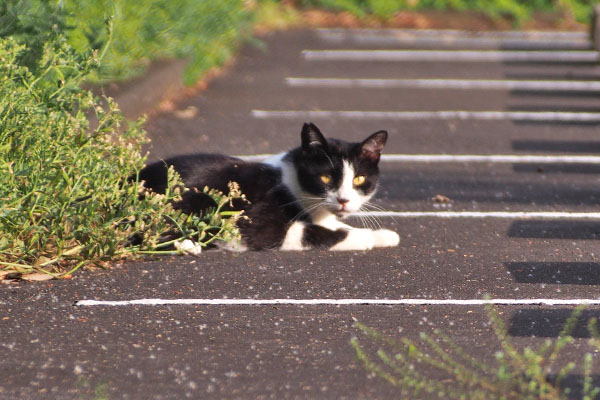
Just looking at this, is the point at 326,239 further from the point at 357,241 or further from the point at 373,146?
the point at 373,146

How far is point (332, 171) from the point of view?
634 centimetres

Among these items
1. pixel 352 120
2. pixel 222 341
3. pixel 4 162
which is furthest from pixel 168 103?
pixel 222 341

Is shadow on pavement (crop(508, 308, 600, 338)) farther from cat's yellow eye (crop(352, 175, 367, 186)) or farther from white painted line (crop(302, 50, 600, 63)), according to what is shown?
white painted line (crop(302, 50, 600, 63))

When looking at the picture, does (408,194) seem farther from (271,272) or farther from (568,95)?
(568,95)

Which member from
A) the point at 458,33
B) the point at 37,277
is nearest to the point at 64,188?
the point at 37,277

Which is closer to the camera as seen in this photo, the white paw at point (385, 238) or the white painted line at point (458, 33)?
the white paw at point (385, 238)

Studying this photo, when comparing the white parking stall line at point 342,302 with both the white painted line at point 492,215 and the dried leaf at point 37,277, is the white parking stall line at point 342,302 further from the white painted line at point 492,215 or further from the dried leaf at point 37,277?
the white painted line at point 492,215

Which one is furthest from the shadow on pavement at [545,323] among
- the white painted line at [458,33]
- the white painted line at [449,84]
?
the white painted line at [458,33]

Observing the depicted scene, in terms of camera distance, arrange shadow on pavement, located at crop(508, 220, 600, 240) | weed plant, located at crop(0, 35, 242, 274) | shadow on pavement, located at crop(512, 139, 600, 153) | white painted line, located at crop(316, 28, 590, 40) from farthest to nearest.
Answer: white painted line, located at crop(316, 28, 590, 40)
shadow on pavement, located at crop(512, 139, 600, 153)
shadow on pavement, located at crop(508, 220, 600, 240)
weed plant, located at crop(0, 35, 242, 274)

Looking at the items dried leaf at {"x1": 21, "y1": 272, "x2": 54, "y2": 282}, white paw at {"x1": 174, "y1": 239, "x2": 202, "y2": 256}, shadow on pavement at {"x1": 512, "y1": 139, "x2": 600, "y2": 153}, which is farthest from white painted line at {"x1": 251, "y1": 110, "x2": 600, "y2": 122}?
A: dried leaf at {"x1": 21, "y1": 272, "x2": 54, "y2": 282}

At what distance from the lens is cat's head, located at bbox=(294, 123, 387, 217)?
6320 millimetres

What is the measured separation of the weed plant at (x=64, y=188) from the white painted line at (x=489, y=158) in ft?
10.9

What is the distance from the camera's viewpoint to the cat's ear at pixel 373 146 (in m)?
6.44

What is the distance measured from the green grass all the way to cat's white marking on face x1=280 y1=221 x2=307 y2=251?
15.2 metres
